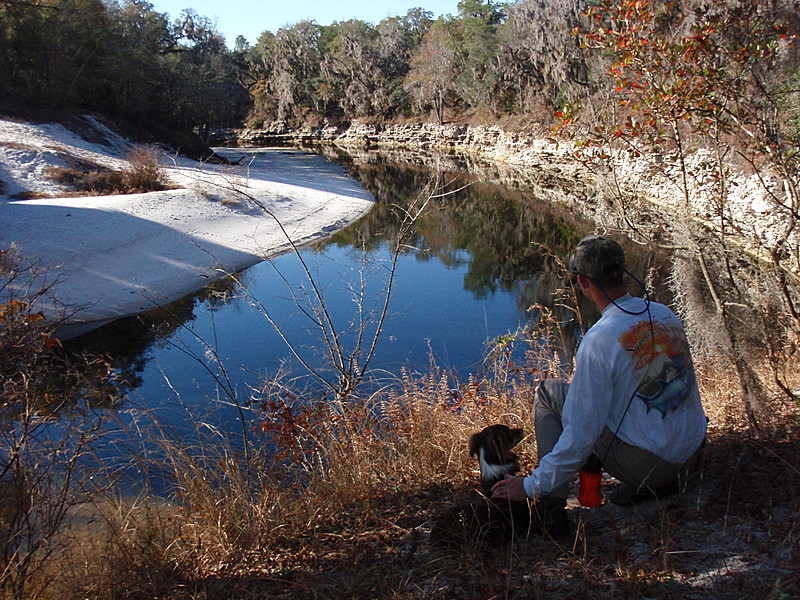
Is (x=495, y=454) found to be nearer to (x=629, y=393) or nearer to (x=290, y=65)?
(x=629, y=393)

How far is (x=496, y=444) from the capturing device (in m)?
2.70

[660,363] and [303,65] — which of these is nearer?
[660,363]

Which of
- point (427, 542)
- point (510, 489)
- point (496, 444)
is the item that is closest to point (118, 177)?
point (427, 542)

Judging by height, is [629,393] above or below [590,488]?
above

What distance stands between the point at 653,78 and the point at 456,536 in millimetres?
3213

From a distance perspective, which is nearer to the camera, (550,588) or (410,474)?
(550,588)

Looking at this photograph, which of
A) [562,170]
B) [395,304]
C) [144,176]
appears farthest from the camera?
[562,170]

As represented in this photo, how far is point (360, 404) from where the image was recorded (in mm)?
5234

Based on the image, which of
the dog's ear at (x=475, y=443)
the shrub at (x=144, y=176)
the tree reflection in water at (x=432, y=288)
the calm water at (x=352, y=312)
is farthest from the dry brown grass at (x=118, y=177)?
the dog's ear at (x=475, y=443)

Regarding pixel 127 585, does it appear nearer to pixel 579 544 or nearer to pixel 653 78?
pixel 579 544

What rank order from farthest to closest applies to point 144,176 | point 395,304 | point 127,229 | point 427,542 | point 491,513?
point 144,176 < point 127,229 < point 395,304 < point 427,542 < point 491,513

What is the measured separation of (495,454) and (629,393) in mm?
633

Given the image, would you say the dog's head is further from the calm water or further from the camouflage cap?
the calm water

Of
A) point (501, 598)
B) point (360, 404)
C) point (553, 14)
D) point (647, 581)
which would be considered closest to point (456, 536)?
point (501, 598)
